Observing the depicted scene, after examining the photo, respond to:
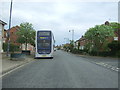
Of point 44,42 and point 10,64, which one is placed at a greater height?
point 44,42

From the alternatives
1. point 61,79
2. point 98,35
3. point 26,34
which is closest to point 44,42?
point 26,34

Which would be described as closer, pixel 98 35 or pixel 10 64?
pixel 10 64

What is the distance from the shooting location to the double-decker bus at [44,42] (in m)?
26.7

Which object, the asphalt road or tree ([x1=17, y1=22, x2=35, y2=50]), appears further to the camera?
tree ([x1=17, y1=22, x2=35, y2=50])

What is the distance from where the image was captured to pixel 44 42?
1055 inches

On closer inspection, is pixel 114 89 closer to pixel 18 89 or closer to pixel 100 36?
pixel 18 89

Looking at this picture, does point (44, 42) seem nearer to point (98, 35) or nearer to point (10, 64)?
point (10, 64)

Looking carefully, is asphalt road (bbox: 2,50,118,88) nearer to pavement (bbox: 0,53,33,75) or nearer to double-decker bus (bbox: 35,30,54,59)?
pavement (bbox: 0,53,33,75)

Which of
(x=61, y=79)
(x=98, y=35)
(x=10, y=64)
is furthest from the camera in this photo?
(x=98, y=35)

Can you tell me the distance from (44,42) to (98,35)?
18.9 meters

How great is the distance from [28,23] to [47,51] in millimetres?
11010

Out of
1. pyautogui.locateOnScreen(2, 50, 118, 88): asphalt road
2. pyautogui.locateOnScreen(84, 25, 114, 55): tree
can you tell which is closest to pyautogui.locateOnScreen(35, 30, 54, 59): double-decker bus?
pyautogui.locateOnScreen(2, 50, 118, 88): asphalt road

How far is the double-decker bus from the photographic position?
26675mm

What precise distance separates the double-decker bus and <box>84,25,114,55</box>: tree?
17.2 metres
